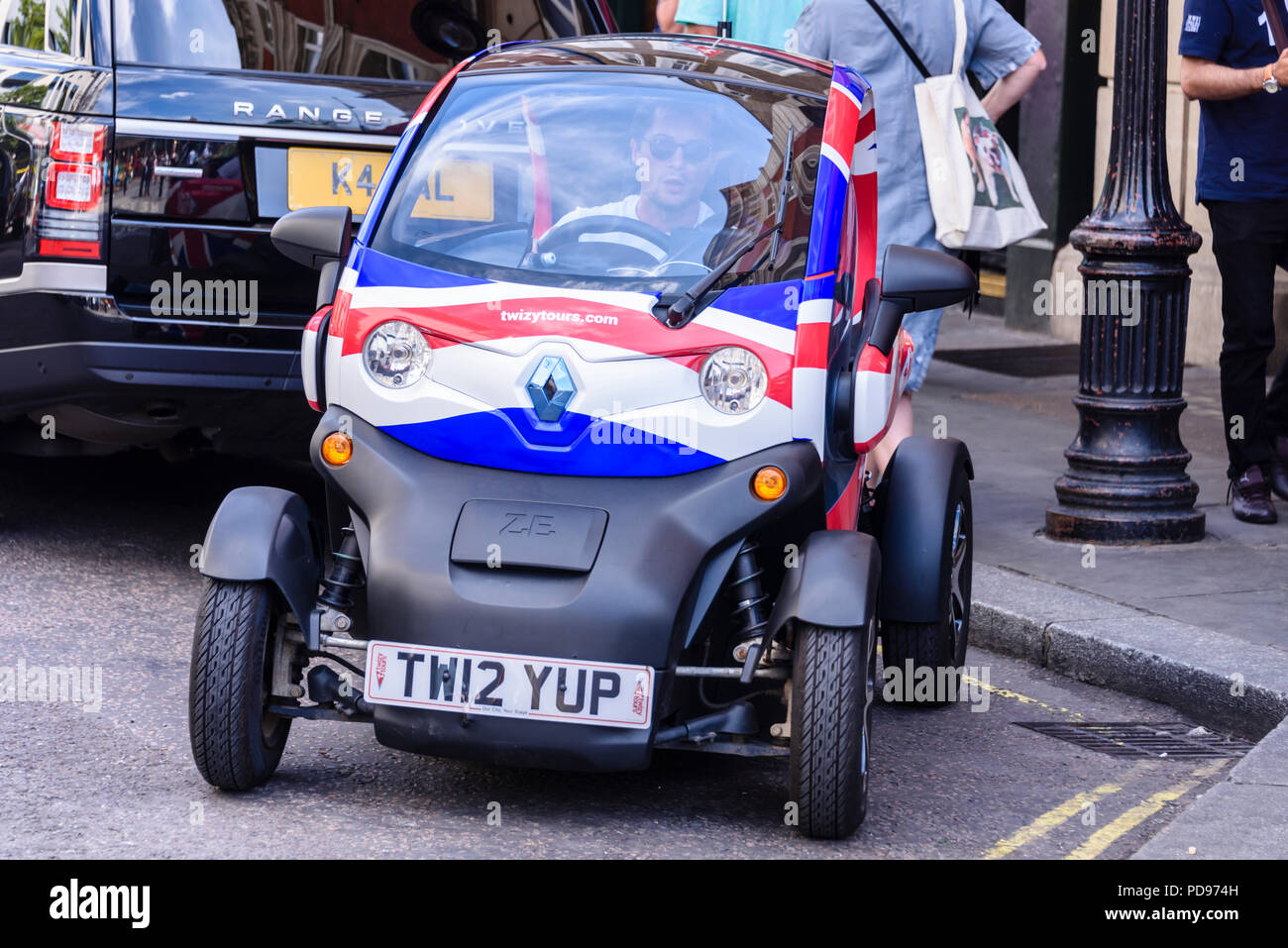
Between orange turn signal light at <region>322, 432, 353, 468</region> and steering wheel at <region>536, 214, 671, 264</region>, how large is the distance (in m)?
0.61

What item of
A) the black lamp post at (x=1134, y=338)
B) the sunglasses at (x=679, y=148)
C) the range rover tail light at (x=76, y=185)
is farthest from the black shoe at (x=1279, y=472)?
the range rover tail light at (x=76, y=185)

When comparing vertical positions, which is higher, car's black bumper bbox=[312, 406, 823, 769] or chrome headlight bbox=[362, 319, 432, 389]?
chrome headlight bbox=[362, 319, 432, 389]

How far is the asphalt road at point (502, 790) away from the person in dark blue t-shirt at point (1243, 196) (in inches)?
72.8

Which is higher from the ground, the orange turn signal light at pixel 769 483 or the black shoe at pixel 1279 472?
the orange turn signal light at pixel 769 483

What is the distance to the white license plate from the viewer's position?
379 cm

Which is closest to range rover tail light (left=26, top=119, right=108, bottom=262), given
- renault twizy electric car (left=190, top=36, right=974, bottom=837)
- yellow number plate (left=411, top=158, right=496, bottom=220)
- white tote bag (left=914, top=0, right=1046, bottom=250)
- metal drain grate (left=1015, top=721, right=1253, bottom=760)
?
renault twizy electric car (left=190, top=36, right=974, bottom=837)

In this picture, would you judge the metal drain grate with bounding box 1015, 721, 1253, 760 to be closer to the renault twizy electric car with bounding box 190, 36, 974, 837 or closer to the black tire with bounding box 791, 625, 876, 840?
the renault twizy electric car with bounding box 190, 36, 974, 837

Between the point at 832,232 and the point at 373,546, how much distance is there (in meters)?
1.26

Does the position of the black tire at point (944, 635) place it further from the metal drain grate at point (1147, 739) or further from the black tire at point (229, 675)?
the black tire at point (229, 675)

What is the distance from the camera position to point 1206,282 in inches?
409

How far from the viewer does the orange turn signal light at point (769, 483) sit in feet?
13.1
